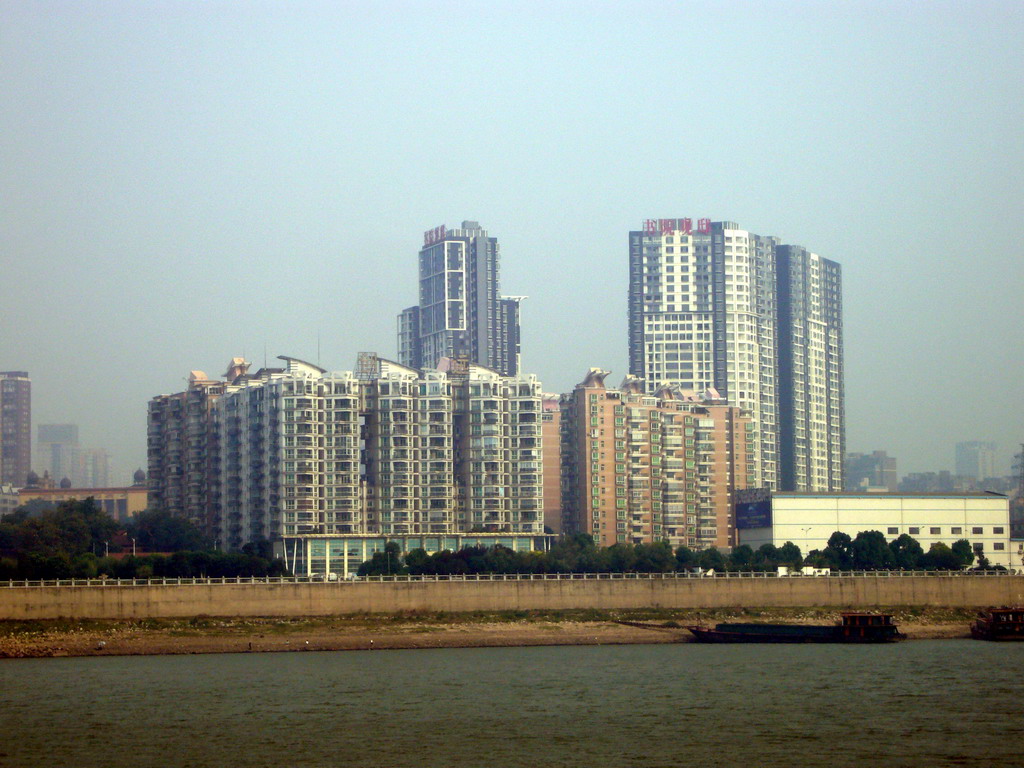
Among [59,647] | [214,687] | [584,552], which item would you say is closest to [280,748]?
[214,687]

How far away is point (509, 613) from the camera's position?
131m

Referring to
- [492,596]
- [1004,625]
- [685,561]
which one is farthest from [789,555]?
[492,596]

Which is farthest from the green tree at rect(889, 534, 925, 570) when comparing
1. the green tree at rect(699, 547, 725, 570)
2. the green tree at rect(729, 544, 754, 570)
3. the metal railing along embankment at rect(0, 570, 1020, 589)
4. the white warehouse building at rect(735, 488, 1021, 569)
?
the green tree at rect(699, 547, 725, 570)

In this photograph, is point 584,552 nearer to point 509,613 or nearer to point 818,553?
point 818,553

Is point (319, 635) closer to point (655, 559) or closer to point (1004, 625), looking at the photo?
point (655, 559)

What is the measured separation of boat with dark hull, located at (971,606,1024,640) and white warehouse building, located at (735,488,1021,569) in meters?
66.1

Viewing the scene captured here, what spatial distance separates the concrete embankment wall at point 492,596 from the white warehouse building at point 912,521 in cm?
5323

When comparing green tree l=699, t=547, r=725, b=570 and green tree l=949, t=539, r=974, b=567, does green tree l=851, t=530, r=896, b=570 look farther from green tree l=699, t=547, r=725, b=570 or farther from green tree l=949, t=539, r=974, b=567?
green tree l=699, t=547, r=725, b=570

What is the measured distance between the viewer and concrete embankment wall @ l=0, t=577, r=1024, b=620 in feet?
398

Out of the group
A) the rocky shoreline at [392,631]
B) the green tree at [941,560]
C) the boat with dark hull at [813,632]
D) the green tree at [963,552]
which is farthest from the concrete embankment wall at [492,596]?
the green tree at [963,552]

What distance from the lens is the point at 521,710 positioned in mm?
81500

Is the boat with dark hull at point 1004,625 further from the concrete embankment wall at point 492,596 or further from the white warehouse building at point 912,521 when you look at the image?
the white warehouse building at point 912,521

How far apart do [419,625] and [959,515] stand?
95.5 meters

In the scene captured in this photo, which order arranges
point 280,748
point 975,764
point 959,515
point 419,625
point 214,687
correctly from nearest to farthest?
point 975,764, point 280,748, point 214,687, point 419,625, point 959,515
